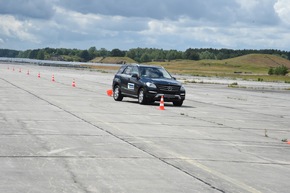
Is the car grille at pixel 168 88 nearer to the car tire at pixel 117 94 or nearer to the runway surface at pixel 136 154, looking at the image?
the car tire at pixel 117 94

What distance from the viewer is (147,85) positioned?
26.1 metres

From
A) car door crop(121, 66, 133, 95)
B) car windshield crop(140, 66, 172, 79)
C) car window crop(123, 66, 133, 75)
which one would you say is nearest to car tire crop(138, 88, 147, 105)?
car door crop(121, 66, 133, 95)

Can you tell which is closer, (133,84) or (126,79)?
(133,84)

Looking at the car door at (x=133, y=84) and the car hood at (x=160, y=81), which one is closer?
the car hood at (x=160, y=81)

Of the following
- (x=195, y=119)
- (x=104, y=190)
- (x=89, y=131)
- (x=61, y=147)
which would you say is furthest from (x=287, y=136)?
(x=104, y=190)

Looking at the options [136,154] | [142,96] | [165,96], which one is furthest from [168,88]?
[136,154]

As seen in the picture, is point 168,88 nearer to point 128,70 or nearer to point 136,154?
point 128,70

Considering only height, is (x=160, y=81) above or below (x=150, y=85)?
above

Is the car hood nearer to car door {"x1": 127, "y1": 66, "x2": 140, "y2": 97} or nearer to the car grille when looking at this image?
the car grille

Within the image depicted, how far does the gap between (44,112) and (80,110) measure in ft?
6.06

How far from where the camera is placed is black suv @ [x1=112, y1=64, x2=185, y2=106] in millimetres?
25978

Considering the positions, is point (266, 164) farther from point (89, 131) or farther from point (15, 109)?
point (15, 109)

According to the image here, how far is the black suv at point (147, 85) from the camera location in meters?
26.0

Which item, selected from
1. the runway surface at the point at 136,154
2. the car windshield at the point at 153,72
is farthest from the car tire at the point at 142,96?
the runway surface at the point at 136,154
